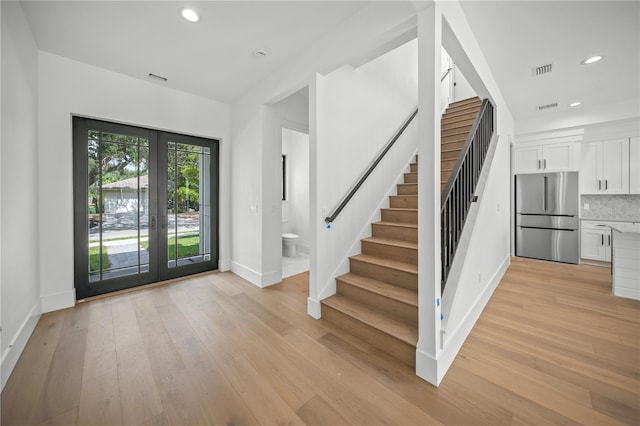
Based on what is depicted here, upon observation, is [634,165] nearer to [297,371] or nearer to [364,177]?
[364,177]

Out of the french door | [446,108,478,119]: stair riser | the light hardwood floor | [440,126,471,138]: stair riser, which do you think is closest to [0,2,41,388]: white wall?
the light hardwood floor

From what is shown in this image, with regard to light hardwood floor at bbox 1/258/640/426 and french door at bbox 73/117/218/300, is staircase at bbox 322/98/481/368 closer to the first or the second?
light hardwood floor at bbox 1/258/640/426

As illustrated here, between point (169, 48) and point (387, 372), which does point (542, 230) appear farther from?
point (169, 48)

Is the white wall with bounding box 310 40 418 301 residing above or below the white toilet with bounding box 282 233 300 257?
above

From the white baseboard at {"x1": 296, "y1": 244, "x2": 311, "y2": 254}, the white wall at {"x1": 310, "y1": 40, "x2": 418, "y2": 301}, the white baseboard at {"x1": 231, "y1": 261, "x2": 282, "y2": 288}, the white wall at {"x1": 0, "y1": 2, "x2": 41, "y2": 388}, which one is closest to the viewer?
the white wall at {"x1": 0, "y1": 2, "x2": 41, "y2": 388}

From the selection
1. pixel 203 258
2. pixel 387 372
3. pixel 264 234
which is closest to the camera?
pixel 387 372

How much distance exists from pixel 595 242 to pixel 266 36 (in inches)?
251

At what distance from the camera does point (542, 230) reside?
492 cm

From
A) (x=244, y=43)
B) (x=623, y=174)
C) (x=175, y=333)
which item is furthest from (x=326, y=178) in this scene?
(x=623, y=174)

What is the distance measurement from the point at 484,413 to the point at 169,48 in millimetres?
4171

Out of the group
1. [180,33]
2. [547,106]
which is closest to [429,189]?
[180,33]

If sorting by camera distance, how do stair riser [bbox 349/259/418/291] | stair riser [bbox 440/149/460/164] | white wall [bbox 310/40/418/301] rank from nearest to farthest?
stair riser [bbox 349/259/418/291], white wall [bbox 310/40/418/301], stair riser [bbox 440/149/460/164]

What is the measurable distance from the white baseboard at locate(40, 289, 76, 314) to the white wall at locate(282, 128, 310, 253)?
387 centimetres

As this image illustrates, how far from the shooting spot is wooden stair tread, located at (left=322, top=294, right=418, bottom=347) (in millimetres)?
1992
